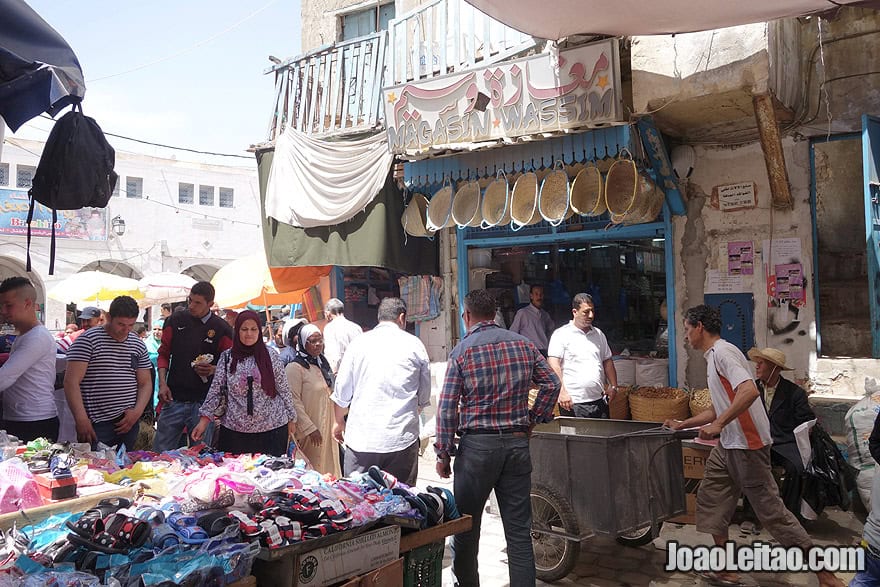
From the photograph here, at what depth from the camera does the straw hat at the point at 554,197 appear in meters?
6.88

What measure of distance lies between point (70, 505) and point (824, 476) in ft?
17.4

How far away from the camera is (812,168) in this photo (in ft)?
21.5

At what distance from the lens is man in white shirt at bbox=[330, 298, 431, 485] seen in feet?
14.2

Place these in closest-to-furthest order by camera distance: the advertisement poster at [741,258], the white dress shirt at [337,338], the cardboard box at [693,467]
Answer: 1. the cardboard box at [693,467]
2. the advertisement poster at [741,258]
3. the white dress shirt at [337,338]

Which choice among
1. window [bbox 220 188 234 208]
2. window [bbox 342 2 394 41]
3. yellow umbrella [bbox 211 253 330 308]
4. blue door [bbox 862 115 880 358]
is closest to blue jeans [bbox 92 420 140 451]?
yellow umbrella [bbox 211 253 330 308]

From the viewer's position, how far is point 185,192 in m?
28.4

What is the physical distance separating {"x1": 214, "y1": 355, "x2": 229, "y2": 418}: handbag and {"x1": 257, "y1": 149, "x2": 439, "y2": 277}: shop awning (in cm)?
392

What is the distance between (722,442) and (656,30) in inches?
121

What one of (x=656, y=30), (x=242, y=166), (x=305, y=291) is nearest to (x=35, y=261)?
(x=242, y=166)

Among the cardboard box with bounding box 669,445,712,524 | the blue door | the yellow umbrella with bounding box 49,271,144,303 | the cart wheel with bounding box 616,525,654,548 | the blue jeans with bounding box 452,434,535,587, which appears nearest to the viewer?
the blue jeans with bounding box 452,434,535,587

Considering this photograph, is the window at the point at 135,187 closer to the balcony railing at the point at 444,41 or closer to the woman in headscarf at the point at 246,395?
the balcony railing at the point at 444,41

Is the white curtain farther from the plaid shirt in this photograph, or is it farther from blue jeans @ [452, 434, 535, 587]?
blue jeans @ [452, 434, 535, 587]

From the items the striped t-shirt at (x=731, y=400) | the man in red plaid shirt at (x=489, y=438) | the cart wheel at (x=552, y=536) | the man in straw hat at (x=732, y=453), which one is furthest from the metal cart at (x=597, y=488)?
the man in red plaid shirt at (x=489, y=438)

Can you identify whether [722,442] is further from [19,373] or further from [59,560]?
[19,373]
